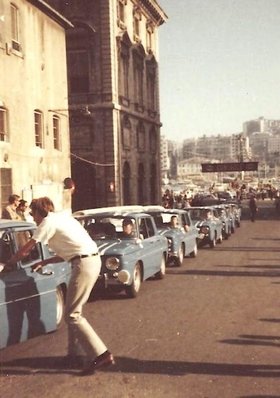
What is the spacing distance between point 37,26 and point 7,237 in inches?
798

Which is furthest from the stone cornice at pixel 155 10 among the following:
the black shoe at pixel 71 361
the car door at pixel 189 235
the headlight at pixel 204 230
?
the black shoe at pixel 71 361

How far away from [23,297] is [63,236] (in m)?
1.03

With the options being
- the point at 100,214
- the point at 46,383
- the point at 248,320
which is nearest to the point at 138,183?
the point at 100,214

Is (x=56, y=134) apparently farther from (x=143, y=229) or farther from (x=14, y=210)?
(x=143, y=229)

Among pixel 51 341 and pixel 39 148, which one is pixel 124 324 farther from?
pixel 39 148

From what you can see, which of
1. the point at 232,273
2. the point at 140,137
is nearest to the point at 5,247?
the point at 232,273

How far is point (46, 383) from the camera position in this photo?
6016 mm

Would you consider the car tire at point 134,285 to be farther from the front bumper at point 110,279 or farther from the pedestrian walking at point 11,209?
the pedestrian walking at point 11,209

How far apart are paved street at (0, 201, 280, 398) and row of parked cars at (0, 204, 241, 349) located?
1.30 ft

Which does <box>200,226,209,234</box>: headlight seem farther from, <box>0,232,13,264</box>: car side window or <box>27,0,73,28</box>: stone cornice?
<box>0,232,13,264</box>: car side window

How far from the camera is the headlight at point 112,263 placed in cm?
1073

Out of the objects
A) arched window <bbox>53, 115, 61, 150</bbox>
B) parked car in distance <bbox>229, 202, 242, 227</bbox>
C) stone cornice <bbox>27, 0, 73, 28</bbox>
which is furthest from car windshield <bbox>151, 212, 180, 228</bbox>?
parked car in distance <bbox>229, 202, 242, 227</bbox>

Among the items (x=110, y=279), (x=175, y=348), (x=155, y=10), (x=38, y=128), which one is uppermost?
(x=155, y=10)

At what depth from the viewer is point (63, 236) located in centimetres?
633
